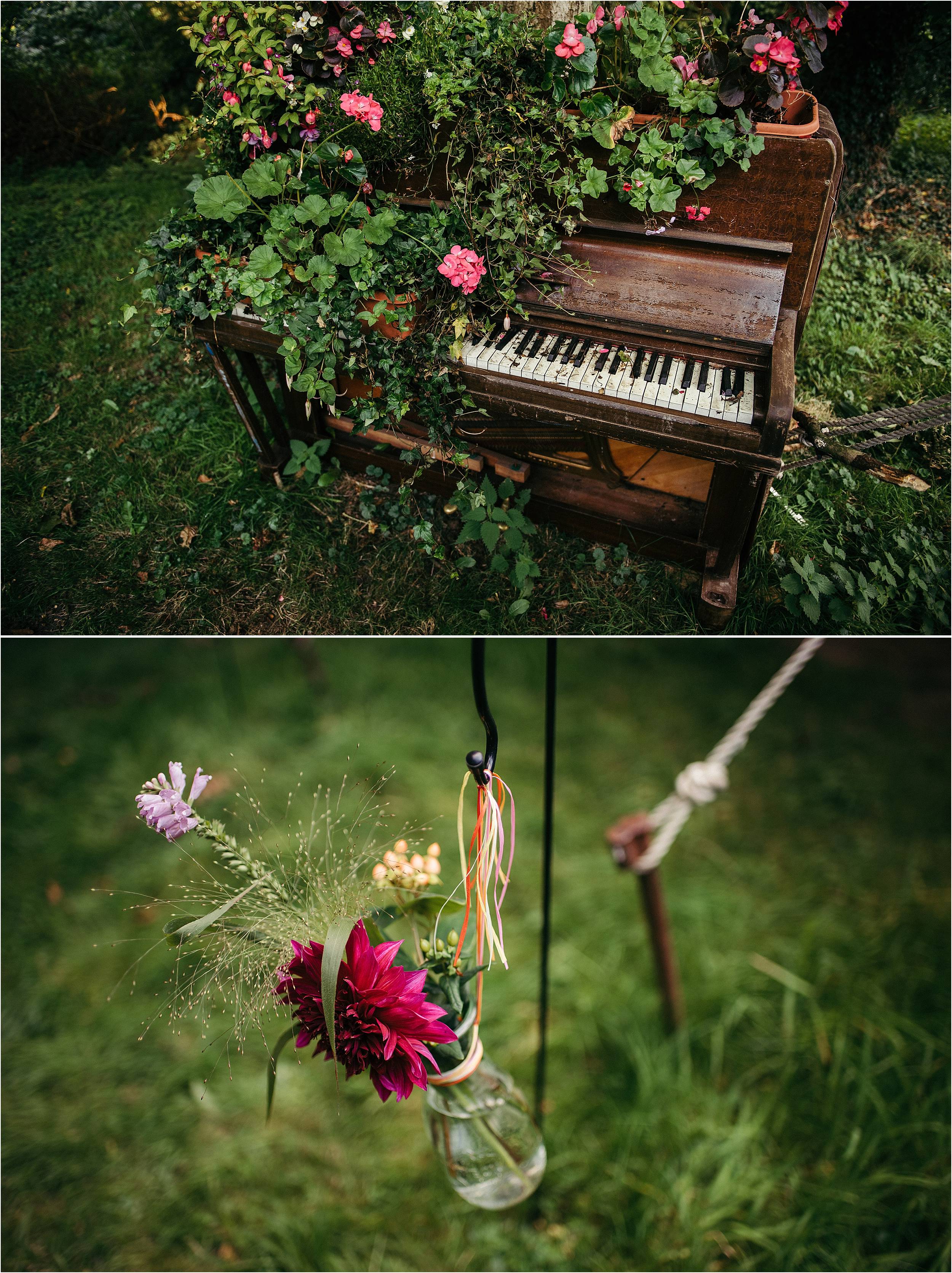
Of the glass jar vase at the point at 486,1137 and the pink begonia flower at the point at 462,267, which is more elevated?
the pink begonia flower at the point at 462,267

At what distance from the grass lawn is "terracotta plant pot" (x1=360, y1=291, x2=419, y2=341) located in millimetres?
798

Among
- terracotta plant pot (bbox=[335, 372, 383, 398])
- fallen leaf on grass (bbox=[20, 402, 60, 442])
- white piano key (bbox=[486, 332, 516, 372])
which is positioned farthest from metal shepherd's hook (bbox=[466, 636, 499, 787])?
fallen leaf on grass (bbox=[20, 402, 60, 442])

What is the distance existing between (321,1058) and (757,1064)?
60.2 inches

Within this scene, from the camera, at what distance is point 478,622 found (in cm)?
319

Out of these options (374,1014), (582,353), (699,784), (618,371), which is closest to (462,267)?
(582,353)

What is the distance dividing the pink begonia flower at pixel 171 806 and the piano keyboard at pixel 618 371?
1.90 meters

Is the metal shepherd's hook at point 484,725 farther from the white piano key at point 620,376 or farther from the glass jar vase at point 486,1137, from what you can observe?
the white piano key at point 620,376

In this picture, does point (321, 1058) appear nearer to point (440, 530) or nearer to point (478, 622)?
point (478, 622)

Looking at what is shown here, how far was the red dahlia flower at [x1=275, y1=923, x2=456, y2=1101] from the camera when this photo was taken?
790 mm

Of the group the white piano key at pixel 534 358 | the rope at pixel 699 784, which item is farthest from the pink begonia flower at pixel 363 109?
the rope at pixel 699 784

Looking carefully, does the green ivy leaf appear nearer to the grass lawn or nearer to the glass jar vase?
the grass lawn

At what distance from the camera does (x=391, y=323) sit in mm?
2385

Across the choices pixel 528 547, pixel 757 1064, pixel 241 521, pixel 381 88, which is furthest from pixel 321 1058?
pixel 381 88

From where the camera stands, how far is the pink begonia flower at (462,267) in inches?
91.2
